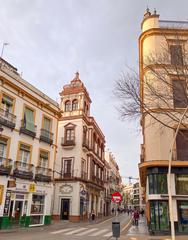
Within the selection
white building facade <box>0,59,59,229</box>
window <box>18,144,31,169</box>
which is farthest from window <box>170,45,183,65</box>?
window <box>18,144,31,169</box>

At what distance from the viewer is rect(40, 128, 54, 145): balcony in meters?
24.5

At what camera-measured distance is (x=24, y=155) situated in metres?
22.3

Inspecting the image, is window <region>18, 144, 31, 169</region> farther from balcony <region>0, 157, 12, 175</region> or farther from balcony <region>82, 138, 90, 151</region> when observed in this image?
balcony <region>82, 138, 90, 151</region>

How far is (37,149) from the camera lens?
23766mm

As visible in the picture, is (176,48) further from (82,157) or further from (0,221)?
(82,157)

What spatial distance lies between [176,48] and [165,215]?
11.5m

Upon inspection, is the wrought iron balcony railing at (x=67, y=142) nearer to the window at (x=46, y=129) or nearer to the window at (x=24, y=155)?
the window at (x=46, y=129)

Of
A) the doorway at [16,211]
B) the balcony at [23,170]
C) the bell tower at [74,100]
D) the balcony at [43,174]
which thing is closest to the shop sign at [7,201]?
the doorway at [16,211]

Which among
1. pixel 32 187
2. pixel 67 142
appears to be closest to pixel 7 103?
pixel 32 187

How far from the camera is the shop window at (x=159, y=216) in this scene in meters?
17.6

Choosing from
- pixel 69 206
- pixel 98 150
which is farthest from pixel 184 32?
pixel 98 150

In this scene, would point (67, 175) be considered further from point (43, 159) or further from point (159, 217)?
point (159, 217)

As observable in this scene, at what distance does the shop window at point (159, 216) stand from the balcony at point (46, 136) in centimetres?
1199

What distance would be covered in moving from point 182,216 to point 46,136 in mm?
14334
